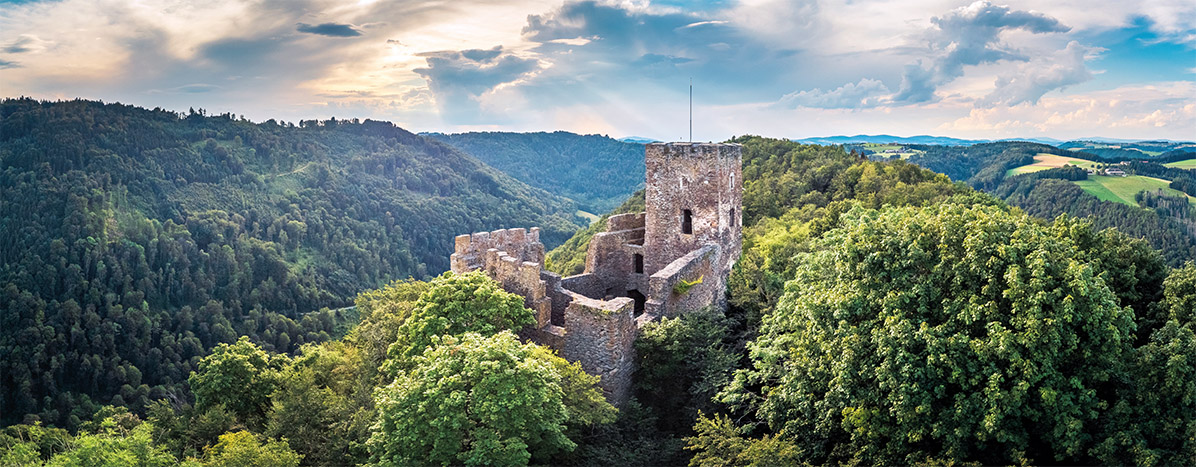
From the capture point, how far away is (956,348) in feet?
42.6

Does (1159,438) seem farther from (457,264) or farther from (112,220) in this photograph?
(112,220)

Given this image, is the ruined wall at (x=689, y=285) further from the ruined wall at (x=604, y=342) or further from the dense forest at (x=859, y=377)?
the ruined wall at (x=604, y=342)

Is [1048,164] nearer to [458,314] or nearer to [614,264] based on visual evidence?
[614,264]

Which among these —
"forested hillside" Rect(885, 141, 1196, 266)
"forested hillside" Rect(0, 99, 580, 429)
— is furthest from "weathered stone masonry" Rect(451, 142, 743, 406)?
"forested hillside" Rect(0, 99, 580, 429)

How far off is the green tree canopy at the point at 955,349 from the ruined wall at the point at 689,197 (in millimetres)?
9563

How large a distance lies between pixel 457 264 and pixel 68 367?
274 feet

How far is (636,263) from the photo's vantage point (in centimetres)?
2709

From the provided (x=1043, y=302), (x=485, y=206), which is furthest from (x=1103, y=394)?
(x=485, y=206)

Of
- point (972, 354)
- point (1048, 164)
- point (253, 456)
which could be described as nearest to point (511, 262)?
point (253, 456)

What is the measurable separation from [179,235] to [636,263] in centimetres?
10839

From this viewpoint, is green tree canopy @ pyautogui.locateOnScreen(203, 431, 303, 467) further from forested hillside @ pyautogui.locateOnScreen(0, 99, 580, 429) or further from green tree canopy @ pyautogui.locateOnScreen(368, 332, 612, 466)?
forested hillside @ pyautogui.locateOnScreen(0, 99, 580, 429)

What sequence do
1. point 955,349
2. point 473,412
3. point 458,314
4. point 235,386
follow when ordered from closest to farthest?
point 955,349 < point 473,412 < point 458,314 < point 235,386

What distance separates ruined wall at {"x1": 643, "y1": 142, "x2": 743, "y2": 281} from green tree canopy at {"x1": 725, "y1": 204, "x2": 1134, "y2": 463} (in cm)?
956

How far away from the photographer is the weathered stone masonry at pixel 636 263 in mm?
18734
